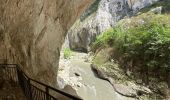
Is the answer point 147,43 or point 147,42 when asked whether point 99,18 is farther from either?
point 147,43

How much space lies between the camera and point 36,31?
12633 mm

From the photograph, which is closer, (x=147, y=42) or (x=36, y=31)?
(x=36, y=31)

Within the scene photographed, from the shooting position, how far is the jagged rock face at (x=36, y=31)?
10.8 meters

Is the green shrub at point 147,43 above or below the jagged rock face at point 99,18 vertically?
below

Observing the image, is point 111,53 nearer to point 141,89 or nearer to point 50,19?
point 141,89

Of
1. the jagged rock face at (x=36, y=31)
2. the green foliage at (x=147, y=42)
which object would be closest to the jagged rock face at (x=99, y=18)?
the green foliage at (x=147, y=42)

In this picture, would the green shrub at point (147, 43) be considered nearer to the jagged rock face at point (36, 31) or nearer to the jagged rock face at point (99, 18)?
the jagged rock face at point (36, 31)

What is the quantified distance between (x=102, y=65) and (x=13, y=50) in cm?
2277

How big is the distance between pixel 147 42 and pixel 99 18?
32560 mm

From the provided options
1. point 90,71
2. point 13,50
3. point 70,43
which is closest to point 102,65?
point 90,71

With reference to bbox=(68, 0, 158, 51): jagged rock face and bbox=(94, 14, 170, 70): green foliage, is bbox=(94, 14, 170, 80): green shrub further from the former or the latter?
bbox=(68, 0, 158, 51): jagged rock face

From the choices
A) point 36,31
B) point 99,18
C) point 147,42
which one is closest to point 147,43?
point 147,42

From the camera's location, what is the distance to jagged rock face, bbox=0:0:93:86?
35.5 feet

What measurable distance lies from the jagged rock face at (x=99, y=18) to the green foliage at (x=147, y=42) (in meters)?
22.4
